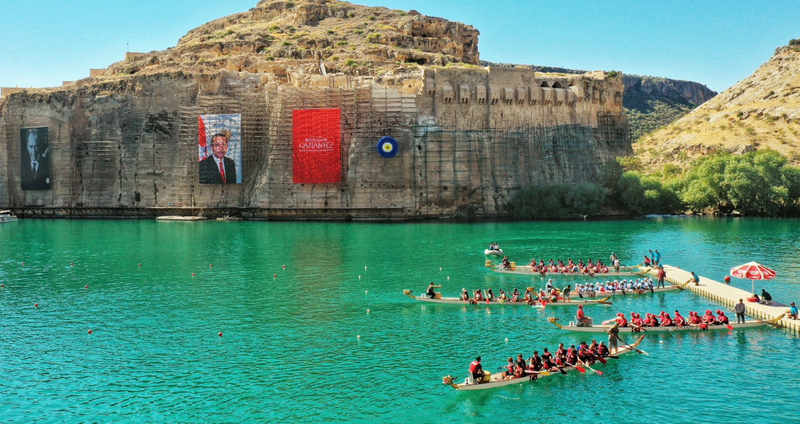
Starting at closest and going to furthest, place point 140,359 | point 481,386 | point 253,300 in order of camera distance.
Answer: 1. point 481,386
2. point 140,359
3. point 253,300

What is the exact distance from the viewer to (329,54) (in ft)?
363

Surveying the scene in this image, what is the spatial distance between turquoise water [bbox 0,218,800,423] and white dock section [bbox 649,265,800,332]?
95 cm

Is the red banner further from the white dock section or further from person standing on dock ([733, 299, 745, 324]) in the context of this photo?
person standing on dock ([733, 299, 745, 324])

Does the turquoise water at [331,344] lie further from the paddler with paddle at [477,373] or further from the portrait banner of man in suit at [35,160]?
the portrait banner of man in suit at [35,160]

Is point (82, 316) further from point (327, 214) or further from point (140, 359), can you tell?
point (327, 214)

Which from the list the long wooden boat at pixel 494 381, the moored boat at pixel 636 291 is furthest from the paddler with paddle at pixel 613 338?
the moored boat at pixel 636 291

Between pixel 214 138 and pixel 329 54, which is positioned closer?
pixel 214 138

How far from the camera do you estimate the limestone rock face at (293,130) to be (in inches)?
3639

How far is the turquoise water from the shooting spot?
26031 mm

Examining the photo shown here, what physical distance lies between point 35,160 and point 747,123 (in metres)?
104

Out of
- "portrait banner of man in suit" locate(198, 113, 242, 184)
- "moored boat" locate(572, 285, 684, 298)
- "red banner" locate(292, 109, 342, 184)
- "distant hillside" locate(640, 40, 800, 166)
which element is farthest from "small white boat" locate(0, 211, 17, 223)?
"distant hillside" locate(640, 40, 800, 166)

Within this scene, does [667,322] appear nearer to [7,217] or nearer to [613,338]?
[613,338]

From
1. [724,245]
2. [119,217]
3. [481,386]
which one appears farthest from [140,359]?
[119,217]

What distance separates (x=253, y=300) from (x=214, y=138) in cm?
5747
